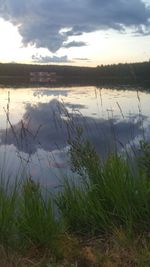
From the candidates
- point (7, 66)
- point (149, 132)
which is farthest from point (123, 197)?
point (7, 66)

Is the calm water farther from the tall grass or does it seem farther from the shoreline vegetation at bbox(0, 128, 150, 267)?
the tall grass

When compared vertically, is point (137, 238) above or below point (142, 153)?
below

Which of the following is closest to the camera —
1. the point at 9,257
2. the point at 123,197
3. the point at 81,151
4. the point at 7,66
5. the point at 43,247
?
the point at 9,257

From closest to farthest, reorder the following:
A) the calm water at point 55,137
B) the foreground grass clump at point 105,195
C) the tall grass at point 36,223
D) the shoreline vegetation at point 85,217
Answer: the shoreline vegetation at point 85,217 → the tall grass at point 36,223 → the foreground grass clump at point 105,195 → the calm water at point 55,137

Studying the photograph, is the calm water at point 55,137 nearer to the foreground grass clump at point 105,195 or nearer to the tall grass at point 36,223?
the foreground grass clump at point 105,195

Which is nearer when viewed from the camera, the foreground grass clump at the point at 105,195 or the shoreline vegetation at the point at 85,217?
the shoreline vegetation at the point at 85,217

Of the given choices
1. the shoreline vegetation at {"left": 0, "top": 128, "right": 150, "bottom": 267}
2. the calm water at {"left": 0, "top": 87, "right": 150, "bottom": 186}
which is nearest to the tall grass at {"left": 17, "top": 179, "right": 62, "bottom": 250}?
the shoreline vegetation at {"left": 0, "top": 128, "right": 150, "bottom": 267}

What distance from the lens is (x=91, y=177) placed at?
562cm

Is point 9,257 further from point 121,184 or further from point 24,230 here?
point 121,184

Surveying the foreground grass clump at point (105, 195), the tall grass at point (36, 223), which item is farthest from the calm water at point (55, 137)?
the tall grass at point (36, 223)

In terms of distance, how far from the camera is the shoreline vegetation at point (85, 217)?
4.65 meters

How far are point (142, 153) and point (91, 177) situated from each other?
2.34 feet

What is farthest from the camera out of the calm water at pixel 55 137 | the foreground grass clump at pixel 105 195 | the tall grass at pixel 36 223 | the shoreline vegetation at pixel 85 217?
the calm water at pixel 55 137

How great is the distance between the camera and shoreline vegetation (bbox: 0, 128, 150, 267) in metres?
4.65
